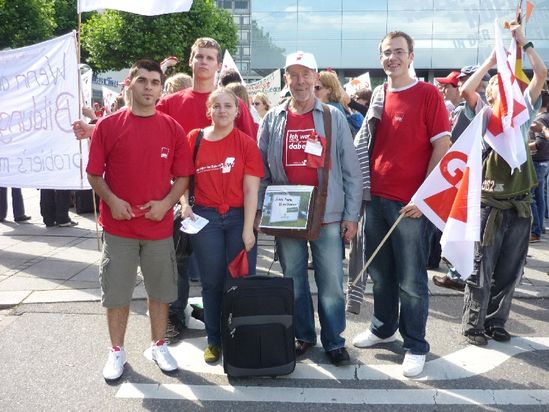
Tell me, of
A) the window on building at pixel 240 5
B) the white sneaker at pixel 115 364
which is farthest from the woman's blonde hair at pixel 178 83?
the window on building at pixel 240 5

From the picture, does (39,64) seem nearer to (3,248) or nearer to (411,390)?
(3,248)

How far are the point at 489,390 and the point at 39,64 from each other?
17.8 feet

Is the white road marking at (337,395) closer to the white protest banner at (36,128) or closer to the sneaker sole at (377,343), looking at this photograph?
the sneaker sole at (377,343)

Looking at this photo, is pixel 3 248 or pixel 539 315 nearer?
pixel 539 315

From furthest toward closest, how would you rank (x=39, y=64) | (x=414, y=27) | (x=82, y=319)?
1. (x=414, y=27)
2. (x=39, y=64)
3. (x=82, y=319)

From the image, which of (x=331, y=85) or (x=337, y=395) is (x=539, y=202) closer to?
(x=331, y=85)

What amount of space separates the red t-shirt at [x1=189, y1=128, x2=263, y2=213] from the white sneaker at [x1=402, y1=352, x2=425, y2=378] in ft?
4.83

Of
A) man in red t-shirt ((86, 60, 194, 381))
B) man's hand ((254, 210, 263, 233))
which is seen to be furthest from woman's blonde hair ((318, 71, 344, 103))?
man in red t-shirt ((86, 60, 194, 381))

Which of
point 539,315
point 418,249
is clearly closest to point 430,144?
point 418,249

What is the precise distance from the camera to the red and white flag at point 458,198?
10.5 ft

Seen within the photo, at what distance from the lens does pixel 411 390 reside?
10.5 feet

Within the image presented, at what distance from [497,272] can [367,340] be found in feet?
3.70

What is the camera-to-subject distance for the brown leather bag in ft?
10.7

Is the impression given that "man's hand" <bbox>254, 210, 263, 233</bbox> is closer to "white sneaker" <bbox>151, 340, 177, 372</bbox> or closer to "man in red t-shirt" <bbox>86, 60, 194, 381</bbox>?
"man in red t-shirt" <bbox>86, 60, 194, 381</bbox>
